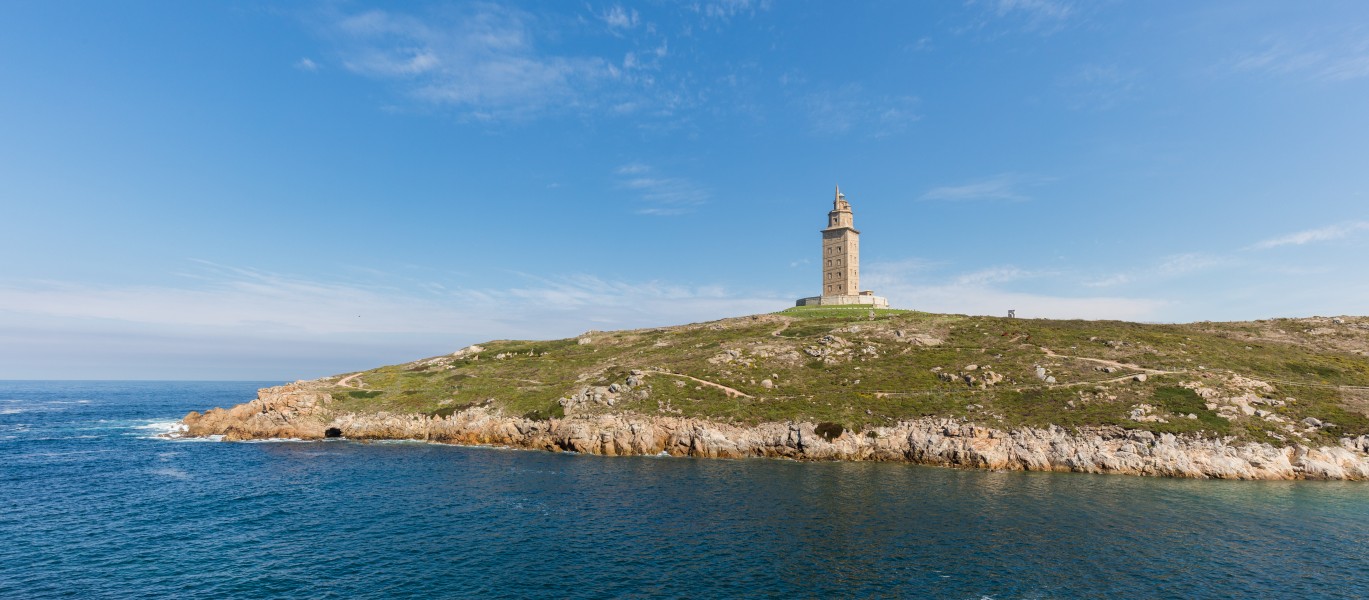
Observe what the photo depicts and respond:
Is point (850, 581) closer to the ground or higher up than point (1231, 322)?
closer to the ground

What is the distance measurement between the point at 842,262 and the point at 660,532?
4208 inches

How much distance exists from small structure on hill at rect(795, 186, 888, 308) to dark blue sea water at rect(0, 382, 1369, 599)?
7540 cm

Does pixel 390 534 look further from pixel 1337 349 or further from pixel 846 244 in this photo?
pixel 1337 349

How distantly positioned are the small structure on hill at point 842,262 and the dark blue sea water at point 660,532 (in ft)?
247

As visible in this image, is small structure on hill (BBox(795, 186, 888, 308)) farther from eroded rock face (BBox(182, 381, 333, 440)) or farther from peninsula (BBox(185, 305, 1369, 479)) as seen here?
eroded rock face (BBox(182, 381, 333, 440))

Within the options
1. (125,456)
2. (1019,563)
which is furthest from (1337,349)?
(125,456)

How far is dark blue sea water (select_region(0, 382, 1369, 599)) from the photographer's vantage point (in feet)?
112

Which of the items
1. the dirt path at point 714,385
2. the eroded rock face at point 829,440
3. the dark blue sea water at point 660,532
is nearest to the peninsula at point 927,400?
the eroded rock face at point 829,440

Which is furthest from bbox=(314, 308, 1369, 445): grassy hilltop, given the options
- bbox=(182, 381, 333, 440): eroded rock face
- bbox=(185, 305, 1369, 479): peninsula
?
bbox=(182, 381, 333, 440): eroded rock face

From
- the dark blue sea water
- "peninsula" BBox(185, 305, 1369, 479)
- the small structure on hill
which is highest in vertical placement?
the small structure on hill

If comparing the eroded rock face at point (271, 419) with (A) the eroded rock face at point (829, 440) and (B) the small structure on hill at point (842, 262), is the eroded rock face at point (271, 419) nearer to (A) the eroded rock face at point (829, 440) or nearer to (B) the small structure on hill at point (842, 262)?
(A) the eroded rock face at point (829, 440)

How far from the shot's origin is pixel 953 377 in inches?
3433

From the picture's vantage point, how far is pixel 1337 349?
93.8 metres

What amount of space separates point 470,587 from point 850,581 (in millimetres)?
23550
